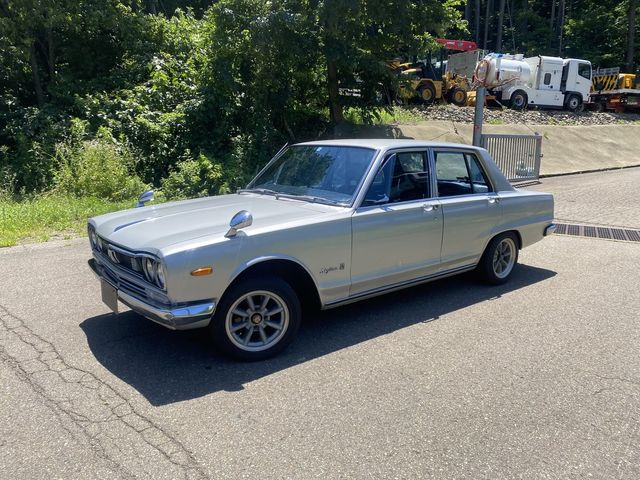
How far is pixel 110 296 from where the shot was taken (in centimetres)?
390

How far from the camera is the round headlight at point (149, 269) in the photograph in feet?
11.4

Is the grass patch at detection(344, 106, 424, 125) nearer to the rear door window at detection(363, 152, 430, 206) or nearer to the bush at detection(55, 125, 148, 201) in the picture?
the bush at detection(55, 125, 148, 201)

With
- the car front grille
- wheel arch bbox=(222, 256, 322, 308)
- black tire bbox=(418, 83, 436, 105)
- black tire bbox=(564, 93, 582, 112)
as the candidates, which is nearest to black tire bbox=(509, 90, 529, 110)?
black tire bbox=(564, 93, 582, 112)

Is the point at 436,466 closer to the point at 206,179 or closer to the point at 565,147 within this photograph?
the point at 206,179

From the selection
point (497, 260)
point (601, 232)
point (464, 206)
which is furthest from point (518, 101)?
point (464, 206)

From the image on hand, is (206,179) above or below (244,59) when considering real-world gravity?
below

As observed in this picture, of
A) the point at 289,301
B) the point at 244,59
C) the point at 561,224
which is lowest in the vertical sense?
the point at 561,224

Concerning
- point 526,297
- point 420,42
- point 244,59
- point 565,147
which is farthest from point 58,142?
point 565,147

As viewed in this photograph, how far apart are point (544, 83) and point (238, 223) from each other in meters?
27.8

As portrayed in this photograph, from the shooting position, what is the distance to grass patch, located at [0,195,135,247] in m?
7.98

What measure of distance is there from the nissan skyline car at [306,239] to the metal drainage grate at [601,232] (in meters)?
3.17

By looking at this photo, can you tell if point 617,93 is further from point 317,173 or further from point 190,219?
point 190,219

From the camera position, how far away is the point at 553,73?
27.2 m

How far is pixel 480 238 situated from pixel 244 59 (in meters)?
10.1
